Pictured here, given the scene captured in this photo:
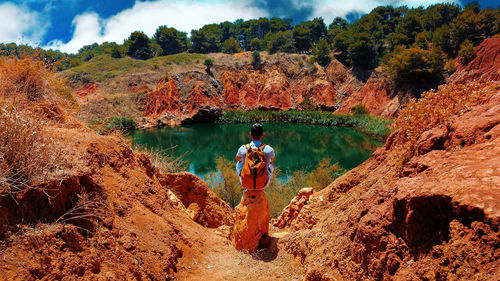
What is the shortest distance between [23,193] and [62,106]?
284 cm

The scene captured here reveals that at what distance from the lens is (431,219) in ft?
5.85

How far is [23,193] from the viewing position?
2182 millimetres

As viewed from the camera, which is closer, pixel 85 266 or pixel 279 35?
pixel 85 266

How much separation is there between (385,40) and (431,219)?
49996mm

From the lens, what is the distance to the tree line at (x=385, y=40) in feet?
105

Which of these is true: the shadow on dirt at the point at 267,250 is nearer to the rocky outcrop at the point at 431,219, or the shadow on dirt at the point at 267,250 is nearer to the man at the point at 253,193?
the man at the point at 253,193

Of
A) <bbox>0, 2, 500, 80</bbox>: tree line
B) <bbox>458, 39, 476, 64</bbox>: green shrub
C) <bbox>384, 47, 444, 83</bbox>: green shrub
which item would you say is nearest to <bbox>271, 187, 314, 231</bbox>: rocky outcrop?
<bbox>0, 2, 500, 80</bbox>: tree line

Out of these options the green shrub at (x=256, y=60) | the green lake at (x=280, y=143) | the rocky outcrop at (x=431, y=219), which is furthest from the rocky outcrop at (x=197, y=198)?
the green shrub at (x=256, y=60)

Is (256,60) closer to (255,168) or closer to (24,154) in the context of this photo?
(255,168)

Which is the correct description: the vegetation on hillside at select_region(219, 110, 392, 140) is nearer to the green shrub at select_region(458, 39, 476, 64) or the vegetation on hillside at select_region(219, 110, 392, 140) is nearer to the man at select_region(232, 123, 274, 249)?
the green shrub at select_region(458, 39, 476, 64)

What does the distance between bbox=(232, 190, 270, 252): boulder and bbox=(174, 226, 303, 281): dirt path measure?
155 mm

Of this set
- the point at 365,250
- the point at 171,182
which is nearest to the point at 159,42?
the point at 171,182

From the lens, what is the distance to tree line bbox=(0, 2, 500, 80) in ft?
105

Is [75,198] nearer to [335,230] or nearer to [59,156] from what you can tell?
[59,156]
